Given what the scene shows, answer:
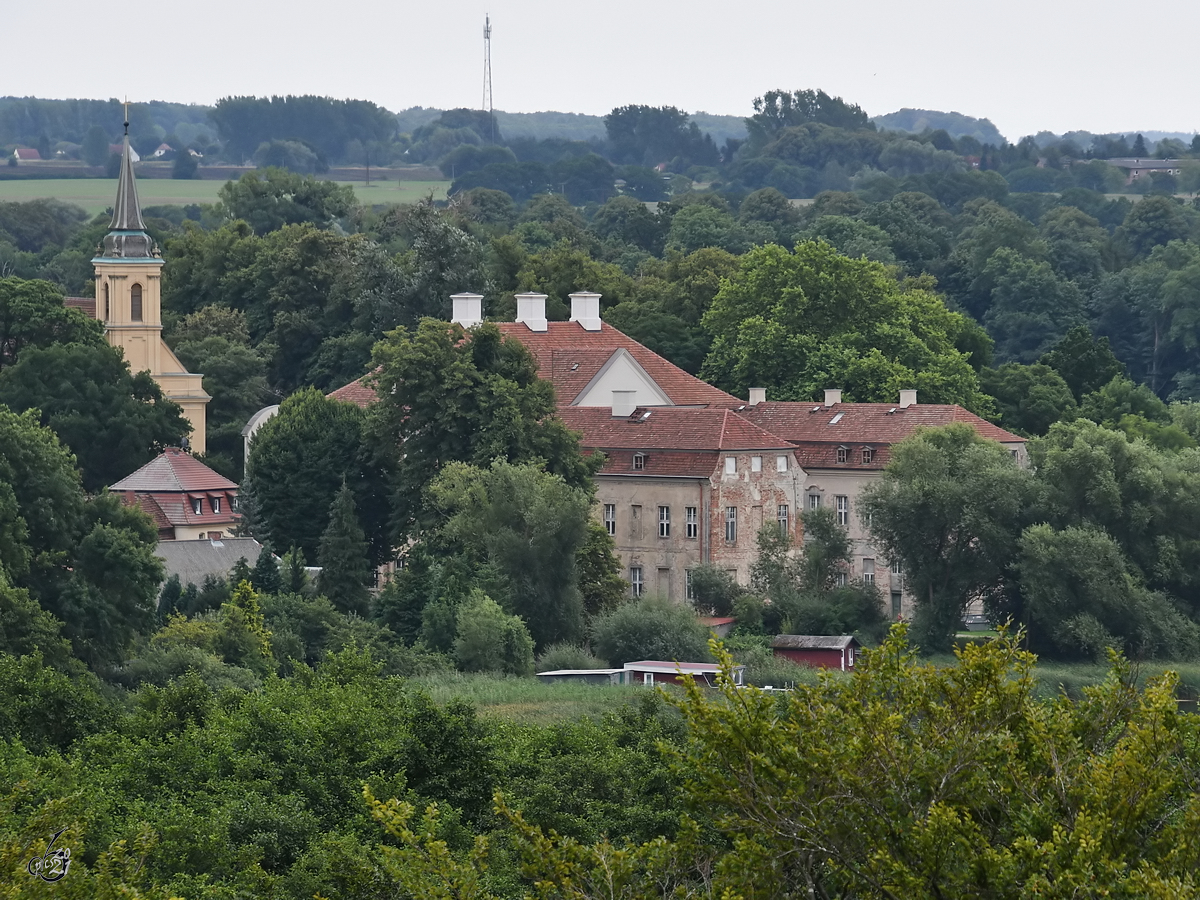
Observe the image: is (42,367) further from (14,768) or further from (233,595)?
(14,768)

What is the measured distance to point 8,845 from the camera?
2441 cm

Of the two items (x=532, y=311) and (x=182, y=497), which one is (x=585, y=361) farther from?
(x=182, y=497)

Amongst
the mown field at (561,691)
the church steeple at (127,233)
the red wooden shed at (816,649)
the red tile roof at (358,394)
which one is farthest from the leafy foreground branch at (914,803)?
the church steeple at (127,233)

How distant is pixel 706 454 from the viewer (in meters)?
78.5

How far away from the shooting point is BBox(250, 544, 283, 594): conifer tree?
71.2 m

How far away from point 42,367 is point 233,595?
18.3 m

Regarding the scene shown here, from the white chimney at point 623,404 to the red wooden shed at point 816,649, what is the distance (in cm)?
1235

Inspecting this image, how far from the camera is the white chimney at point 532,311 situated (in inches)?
3570

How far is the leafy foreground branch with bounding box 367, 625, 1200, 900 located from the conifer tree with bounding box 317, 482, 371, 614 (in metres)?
45.9

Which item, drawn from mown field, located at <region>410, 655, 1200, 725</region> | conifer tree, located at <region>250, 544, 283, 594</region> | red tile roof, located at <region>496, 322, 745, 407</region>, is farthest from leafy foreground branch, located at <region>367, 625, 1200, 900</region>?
red tile roof, located at <region>496, 322, 745, 407</region>

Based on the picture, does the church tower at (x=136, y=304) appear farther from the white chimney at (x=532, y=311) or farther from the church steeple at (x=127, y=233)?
the white chimney at (x=532, y=311)

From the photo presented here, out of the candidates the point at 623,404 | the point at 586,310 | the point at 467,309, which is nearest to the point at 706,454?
the point at 623,404

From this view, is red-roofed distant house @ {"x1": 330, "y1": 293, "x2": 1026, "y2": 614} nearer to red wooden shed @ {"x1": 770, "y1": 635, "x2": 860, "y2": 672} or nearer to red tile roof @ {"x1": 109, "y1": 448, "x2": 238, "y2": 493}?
red wooden shed @ {"x1": 770, "y1": 635, "x2": 860, "y2": 672}

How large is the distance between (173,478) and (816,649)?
19.4 metres
